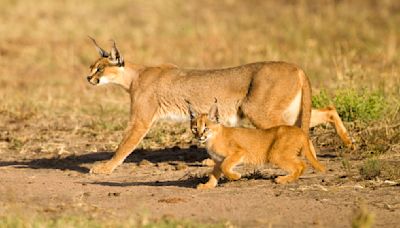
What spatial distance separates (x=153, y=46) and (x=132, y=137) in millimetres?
9183

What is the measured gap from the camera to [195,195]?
8281mm

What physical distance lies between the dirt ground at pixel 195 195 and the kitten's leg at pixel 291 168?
78 millimetres

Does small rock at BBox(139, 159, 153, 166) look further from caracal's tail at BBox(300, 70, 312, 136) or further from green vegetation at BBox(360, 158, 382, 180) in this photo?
green vegetation at BBox(360, 158, 382, 180)

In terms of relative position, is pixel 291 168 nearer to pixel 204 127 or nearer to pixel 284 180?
pixel 284 180

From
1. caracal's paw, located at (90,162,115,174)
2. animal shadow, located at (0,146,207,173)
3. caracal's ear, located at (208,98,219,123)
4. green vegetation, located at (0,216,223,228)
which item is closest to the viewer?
green vegetation, located at (0,216,223,228)

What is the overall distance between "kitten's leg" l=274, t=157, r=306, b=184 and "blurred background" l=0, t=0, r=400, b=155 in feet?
10.5

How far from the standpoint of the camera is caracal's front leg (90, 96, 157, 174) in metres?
9.84


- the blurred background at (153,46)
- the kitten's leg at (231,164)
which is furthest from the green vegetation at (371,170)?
the blurred background at (153,46)

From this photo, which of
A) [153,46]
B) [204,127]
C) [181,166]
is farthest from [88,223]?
[153,46]

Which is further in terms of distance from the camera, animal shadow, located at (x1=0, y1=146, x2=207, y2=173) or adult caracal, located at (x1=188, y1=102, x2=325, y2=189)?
Answer: animal shadow, located at (x1=0, y1=146, x2=207, y2=173)

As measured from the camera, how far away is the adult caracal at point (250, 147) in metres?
8.55

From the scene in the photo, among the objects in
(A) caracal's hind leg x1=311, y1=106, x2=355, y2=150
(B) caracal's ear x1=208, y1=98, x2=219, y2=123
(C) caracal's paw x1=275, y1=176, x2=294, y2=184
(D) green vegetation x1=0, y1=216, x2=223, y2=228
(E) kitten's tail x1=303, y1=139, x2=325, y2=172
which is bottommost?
(D) green vegetation x1=0, y1=216, x2=223, y2=228

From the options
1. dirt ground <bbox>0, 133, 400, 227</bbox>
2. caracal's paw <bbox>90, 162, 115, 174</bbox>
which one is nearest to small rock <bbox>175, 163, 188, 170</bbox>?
dirt ground <bbox>0, 133, 400, 227</bbox>

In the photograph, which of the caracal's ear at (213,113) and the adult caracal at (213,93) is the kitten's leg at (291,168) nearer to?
the caracal's ear at (213,113)
